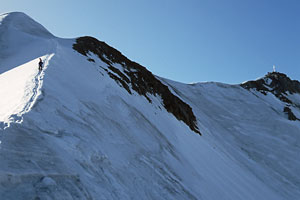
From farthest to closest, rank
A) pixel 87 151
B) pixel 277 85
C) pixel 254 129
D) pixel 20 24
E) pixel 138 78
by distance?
pixel 277 85 < pixel 20 24 < pixel 254 129 < pixel 138 78 < pixel 87 151

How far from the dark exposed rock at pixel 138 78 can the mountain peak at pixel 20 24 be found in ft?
44.9

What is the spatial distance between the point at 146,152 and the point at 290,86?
7166 centimetres

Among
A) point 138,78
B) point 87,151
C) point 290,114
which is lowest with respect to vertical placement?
point 87,151

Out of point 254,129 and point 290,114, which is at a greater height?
point 290,114

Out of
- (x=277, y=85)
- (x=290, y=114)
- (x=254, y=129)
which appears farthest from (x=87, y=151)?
(x=277, y=85)

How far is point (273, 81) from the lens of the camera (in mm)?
68375

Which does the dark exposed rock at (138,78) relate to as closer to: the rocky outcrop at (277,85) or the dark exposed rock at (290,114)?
the dark exposed rock at (290,114)

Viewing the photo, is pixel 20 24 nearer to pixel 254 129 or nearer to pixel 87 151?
pixel 254 129

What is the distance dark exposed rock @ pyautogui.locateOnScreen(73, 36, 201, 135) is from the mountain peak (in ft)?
44.9

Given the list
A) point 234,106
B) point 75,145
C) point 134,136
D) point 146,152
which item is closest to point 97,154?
point 75,145

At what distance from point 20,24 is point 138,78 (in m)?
28.9

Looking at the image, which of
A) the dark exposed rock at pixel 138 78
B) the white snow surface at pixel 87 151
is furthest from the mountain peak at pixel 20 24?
the white snow surface at pixel 87 151

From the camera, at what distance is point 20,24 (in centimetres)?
4388

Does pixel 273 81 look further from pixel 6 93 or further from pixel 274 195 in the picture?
pixel 6 93
